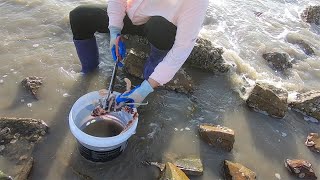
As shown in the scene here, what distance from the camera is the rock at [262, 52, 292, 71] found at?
13.1 ft

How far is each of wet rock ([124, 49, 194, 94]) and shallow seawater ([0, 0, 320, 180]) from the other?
7 cm

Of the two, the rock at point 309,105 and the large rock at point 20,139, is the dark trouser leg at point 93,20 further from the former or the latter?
the rock at point 309,105

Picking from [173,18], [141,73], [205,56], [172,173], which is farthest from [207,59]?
[172,173]

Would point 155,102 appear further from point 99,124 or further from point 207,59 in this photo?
point 207,59

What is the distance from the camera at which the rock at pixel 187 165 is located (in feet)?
8.78

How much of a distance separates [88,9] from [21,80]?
88cm

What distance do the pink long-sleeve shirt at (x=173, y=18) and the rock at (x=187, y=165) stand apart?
0.60 meters

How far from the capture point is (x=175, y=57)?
8.21 ft

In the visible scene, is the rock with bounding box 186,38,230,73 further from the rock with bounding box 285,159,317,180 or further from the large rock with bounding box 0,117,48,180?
the large rock with bounding box 0,117,48,180

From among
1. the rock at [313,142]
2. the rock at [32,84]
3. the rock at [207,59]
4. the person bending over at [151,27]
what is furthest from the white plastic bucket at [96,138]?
the rock at [313,142]

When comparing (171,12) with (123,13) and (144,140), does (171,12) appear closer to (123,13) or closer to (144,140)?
(123,13)

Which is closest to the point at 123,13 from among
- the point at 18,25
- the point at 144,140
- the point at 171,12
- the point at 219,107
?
the point at 171,12

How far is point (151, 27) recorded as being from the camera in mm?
2709

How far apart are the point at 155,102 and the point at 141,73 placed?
1.11ft
